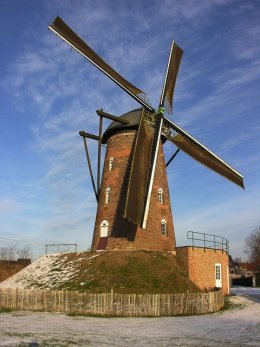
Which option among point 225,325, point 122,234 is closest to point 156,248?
point 122,234

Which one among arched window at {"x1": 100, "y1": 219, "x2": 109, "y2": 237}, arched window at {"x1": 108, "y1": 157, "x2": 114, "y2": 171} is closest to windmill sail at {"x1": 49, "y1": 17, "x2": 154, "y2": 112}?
arched window at {"x1": 108, "y1": 157, "x2": 114, "y2": 171}

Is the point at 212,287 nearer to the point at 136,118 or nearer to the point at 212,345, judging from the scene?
the point at 136,118

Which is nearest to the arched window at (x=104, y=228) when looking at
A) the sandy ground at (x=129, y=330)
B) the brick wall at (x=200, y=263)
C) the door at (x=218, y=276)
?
the brick wall at (x=200, y=263)

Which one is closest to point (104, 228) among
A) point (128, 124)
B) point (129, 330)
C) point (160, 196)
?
point (160, 196)

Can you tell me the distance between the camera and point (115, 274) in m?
25.1

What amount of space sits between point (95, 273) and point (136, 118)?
39.6ft

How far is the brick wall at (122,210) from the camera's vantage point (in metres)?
28.3

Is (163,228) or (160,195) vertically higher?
(160,195)

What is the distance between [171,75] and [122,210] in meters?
11.9

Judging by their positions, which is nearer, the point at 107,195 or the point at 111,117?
the point at 111,117

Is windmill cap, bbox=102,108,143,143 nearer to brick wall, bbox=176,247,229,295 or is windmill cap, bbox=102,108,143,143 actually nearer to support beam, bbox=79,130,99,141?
support beam, bbox=79,130,99,141

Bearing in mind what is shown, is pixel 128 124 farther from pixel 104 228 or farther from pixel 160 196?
pixel 104 228

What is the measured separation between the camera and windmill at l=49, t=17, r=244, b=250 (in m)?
27.5

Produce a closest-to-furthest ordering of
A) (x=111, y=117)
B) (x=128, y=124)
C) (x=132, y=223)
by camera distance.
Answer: (x=132, y=223) < (x=111, y=117) < (x=128, y=124)
